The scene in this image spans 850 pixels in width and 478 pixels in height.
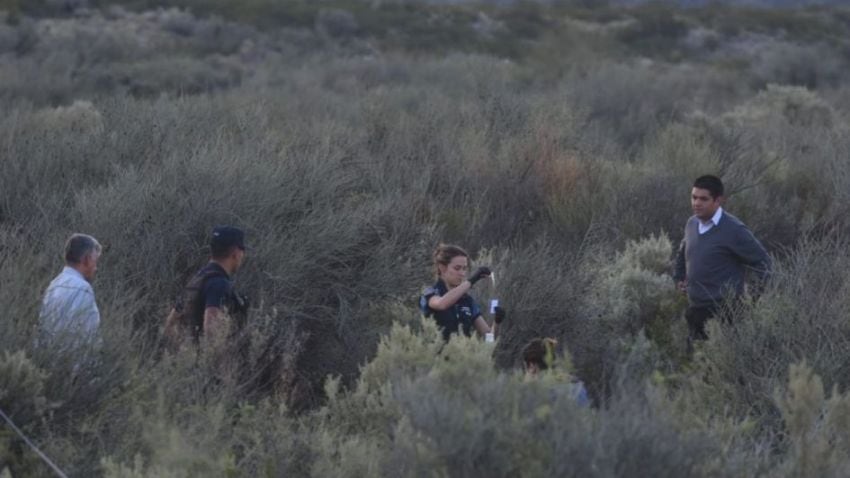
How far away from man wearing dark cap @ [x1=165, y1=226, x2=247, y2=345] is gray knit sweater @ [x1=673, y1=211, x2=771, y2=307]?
12.3 feet

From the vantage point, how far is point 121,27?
42.8 meters

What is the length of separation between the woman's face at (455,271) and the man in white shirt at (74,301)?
2.25m

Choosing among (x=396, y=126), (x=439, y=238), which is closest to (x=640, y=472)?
(x=439, y=238)

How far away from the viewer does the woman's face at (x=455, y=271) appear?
922cm

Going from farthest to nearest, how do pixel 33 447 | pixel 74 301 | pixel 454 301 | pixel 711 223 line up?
pixel 711 223 → pixel 454 301 → pixel 74 301 → pixel 33 447

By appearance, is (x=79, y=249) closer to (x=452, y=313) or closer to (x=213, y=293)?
(x=213, y=293)

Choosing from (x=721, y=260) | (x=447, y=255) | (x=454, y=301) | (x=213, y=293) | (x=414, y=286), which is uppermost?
(x=447, y=255)

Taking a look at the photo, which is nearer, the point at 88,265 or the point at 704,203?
the point at 88,265

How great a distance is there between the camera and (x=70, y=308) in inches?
313

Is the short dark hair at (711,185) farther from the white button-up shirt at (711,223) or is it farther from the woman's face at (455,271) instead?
the woman's face at (455,271)

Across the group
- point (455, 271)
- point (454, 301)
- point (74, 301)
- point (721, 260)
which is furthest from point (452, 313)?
point (721, 260)

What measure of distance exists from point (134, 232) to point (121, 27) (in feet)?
109

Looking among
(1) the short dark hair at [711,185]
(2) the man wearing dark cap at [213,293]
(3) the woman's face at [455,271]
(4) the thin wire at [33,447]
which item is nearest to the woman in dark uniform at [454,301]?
(3) the woman's face at [455,271]

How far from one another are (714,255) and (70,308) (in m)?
5.05
